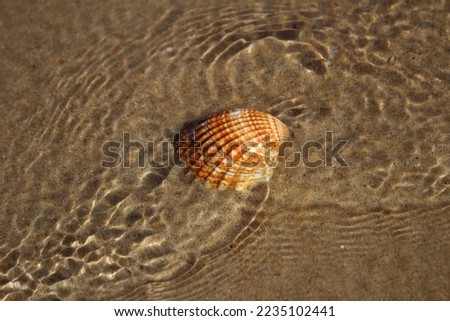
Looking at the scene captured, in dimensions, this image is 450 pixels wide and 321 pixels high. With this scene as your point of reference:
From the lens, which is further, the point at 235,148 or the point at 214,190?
the point at 214,190

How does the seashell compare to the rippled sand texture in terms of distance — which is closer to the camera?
the rippled sand texture

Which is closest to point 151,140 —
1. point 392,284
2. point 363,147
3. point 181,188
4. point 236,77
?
point 181,188

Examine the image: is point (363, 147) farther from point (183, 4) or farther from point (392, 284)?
point (183, 4)

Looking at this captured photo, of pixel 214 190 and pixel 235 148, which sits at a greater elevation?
pixel 235 148

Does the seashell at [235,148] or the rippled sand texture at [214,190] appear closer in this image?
the rippled sand texture at [214,190]
